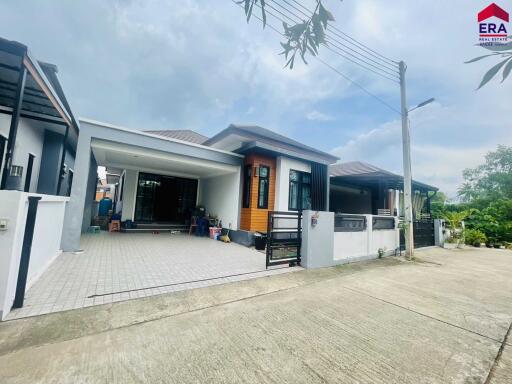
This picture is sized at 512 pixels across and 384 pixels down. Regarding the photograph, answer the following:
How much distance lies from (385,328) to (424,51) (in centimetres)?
469

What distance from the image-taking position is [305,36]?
1707mm

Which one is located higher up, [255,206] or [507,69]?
[507,69]

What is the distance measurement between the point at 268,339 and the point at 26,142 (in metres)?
7.88

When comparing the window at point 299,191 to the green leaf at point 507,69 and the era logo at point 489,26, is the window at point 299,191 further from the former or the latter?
the green leaf at point 507,69

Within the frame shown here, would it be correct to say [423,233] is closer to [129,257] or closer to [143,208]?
[129,257]

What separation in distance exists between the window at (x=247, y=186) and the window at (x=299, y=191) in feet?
6.07

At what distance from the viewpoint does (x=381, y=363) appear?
75.2 inches

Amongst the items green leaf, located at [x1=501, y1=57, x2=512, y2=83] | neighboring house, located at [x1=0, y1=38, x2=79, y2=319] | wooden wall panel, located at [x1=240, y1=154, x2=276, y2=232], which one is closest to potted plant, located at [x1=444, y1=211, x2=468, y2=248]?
wooden wall panel, located at [x1=240, y1=154, x2=276, y2=232]

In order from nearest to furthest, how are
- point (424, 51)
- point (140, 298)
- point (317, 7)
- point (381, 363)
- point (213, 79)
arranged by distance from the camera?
point (317, 7) → point (381, 363) → point (140, 298) → point (424, 51) → point (213, 79)

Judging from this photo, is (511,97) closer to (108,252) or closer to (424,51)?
(424,51)

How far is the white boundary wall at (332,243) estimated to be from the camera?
5.07 m

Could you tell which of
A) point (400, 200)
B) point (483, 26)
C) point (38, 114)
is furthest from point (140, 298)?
point (400, 200)

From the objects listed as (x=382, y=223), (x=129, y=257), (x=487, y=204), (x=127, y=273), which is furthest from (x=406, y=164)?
(x=487, y=204)

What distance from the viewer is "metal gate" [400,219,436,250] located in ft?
29.6
